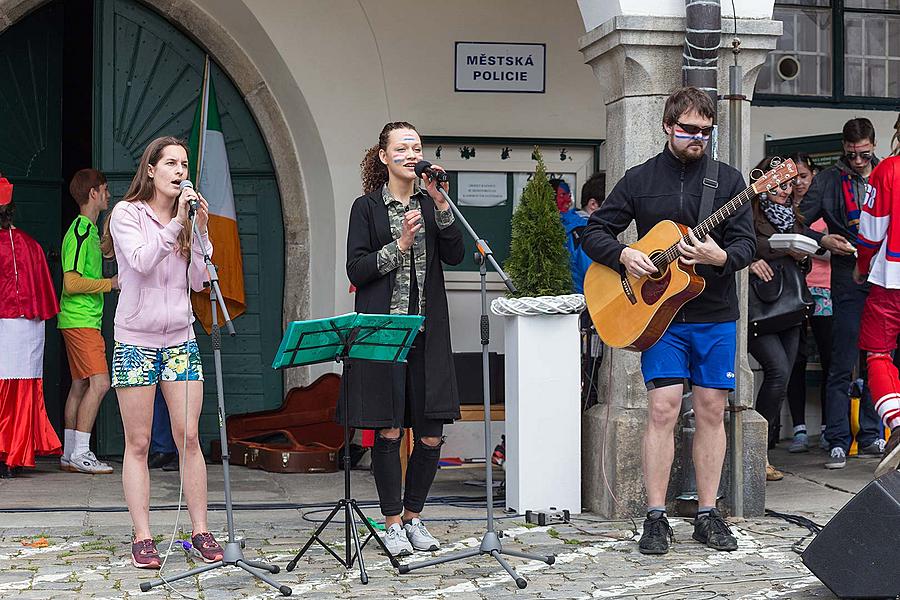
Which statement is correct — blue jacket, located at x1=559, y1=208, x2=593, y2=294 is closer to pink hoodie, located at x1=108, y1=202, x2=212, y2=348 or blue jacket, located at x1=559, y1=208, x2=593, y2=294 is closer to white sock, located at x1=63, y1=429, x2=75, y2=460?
pink hoodie, located at x1=108, y1=202, x2=212, y2=348

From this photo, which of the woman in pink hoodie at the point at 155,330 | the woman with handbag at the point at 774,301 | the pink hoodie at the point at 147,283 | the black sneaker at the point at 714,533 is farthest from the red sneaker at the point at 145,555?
the woman with handbag at the point at 774,301

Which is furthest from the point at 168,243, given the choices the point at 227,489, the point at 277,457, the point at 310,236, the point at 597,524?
the point at 310,236

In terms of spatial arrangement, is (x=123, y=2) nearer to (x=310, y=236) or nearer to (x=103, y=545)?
A: (x=310, y=236)

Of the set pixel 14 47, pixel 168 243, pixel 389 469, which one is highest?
pixel 14 47

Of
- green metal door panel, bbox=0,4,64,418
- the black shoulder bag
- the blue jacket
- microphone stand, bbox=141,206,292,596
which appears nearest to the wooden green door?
green metal door panel, bbox=0,4,64,418

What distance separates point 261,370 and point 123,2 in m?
2.79

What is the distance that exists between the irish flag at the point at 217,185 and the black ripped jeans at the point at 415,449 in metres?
3.67

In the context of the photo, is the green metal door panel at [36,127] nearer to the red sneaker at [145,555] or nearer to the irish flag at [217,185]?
the irish flag at [217,185]

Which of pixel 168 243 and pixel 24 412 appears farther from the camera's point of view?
pixel 24 412

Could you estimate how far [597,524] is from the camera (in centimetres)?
692

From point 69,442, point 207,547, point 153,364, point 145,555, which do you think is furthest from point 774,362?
point 69,442

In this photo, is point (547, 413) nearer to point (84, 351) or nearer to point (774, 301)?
point (774, 301)

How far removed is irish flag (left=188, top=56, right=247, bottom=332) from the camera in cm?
951

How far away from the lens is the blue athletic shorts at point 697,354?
20.6 ft
